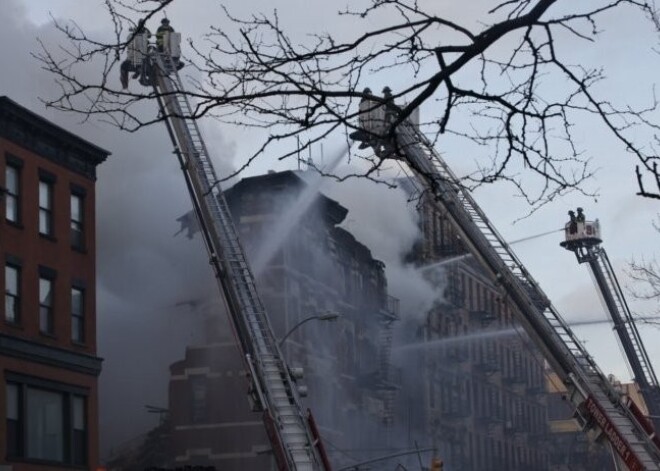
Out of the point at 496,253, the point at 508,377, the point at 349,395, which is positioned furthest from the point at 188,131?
the point at 508,377

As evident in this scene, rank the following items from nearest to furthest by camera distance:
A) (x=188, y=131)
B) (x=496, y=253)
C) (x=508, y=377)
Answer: (x=496, y=253) < (x=188, y=131) < (x=508, y=377)

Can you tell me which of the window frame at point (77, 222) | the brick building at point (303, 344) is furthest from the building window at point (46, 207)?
the brick building at point (303, 344)

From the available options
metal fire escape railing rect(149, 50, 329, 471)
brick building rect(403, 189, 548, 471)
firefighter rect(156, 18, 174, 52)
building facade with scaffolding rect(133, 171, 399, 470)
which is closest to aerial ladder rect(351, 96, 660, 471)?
metal fire escape railing rect(149, 50, 329, 471)

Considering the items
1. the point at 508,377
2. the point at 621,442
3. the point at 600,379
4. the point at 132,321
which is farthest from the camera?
the point at 508,377

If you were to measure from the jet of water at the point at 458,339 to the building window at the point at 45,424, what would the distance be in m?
30.2

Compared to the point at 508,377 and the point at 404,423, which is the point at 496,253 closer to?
the point at 404,423

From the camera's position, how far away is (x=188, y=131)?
109 feet

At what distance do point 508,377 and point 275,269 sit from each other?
28.2 metres

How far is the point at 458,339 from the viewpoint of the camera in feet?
225

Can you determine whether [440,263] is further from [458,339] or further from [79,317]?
[79,317]

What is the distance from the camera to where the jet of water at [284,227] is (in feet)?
174

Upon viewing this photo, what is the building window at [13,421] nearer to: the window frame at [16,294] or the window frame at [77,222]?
the window frame at [16,294]

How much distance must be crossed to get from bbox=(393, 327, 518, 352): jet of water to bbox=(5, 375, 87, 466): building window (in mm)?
30221

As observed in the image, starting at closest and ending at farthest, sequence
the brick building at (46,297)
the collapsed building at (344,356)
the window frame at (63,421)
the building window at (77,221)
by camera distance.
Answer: the window frame at (63,421) < the brick building at (46,297) < the building window at (77,221) < the collapsed building at (344,356)
